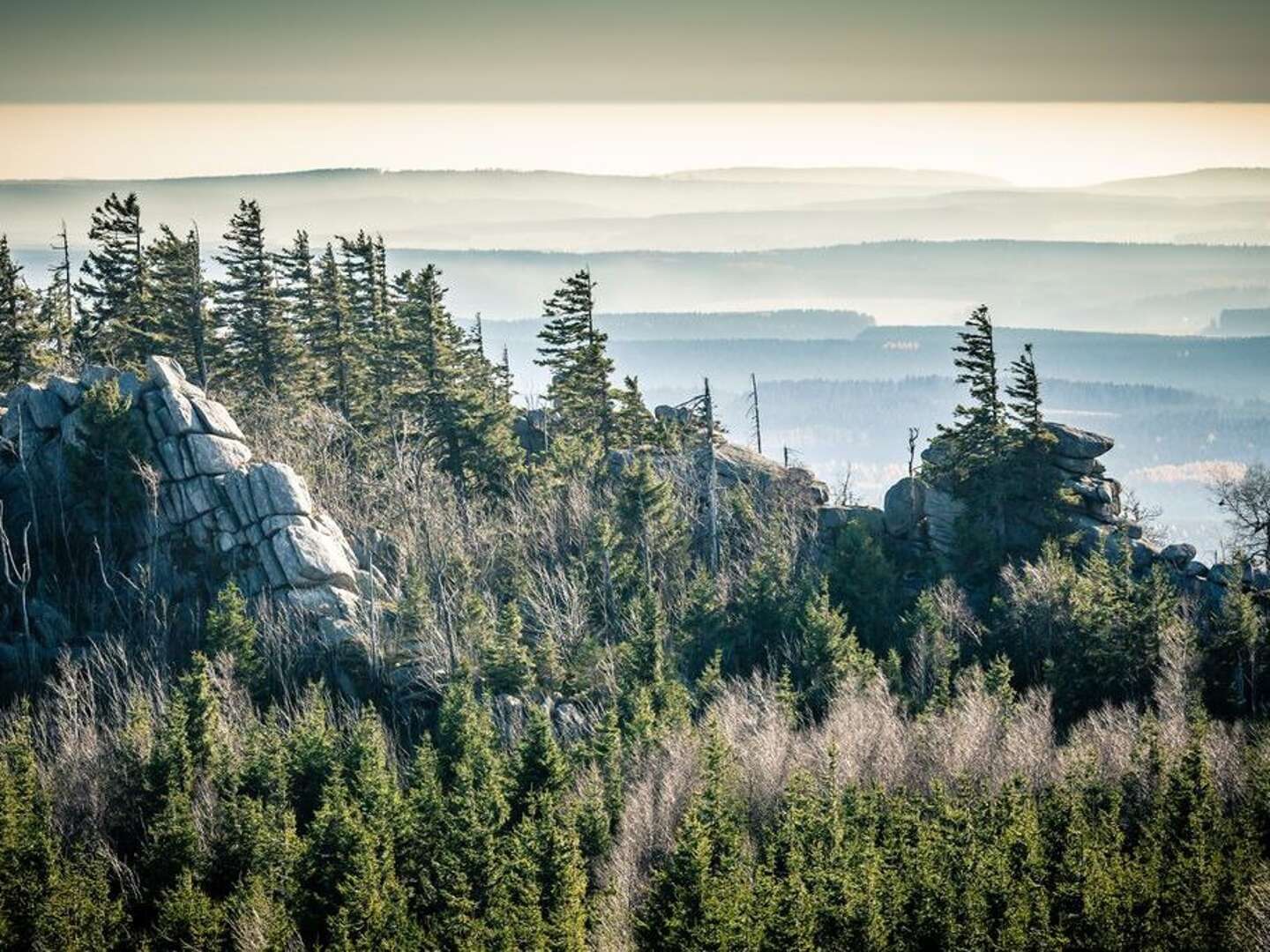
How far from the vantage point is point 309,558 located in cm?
5956

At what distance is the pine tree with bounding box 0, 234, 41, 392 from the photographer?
69.7 m

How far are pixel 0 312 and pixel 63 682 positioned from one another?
2265 cm

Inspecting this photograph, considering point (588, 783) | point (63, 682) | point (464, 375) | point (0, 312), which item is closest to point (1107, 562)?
point (588, 783)

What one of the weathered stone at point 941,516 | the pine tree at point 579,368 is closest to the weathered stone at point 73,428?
the pine tree at point 579,368

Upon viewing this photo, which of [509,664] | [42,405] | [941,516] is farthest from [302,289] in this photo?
[941,516]

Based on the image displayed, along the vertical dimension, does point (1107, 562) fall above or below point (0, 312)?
below

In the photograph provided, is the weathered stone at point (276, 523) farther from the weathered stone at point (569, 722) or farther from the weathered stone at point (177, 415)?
the weathered stone at point (569, 722)

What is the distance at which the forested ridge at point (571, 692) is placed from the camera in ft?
131

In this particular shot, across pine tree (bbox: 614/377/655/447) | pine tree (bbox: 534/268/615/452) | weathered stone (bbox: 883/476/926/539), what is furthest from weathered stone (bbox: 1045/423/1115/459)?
pine tree (bbox: 534/268/615/452)

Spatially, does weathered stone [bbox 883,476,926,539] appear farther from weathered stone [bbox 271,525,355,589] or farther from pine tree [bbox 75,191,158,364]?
pine tree [bbox 75,191,158,364]

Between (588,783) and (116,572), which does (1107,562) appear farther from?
(116,572)

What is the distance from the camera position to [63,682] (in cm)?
5653

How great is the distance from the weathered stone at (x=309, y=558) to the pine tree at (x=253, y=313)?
13644mm

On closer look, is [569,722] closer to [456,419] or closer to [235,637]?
[235,637]
